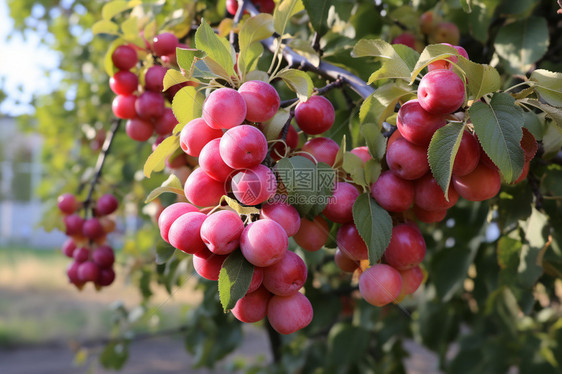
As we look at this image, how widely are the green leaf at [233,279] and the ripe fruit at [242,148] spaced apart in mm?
101

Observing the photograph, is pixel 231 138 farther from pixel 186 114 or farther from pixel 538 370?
pixel 538 370

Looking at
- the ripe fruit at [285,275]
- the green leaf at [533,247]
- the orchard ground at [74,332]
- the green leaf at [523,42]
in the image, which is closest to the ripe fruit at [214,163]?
the ripe fruit at [285,275]

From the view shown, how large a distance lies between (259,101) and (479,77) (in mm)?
249

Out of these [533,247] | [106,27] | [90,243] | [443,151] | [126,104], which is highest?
[443,151]

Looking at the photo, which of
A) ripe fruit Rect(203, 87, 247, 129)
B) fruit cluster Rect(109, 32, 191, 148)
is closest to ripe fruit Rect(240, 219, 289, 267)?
ripe fruit Rect(203, 87, 247, 129)

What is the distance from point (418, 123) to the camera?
1.73ft

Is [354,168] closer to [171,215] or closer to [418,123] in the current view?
[418,123]

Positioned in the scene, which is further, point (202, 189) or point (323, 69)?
point (323, 69)

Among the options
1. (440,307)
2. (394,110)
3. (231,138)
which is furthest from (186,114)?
(440,307)

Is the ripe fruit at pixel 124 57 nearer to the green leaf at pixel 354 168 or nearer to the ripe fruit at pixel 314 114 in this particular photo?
the ripe fruit at pixel 314 114

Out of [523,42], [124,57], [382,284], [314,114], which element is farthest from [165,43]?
[523,42]

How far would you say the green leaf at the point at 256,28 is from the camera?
654 millimetres

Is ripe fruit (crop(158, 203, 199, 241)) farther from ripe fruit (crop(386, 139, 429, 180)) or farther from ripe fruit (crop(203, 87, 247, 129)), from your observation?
ripe fruit (crop(386, 139, 429, 180))

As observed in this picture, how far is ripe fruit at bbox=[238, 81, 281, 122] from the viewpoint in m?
0.55
